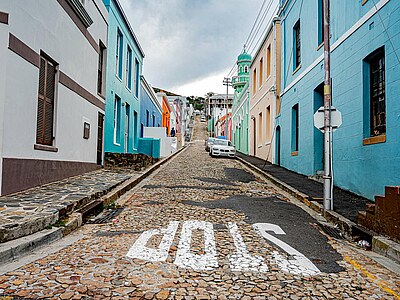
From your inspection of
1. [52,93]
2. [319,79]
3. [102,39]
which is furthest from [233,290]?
[102,39]

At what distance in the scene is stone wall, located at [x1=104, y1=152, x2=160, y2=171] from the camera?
15.7 m

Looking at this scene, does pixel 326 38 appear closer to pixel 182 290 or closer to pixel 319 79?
pixel 319 79

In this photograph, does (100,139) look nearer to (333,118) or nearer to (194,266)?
(333,118)

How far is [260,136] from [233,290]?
21642 millimetres

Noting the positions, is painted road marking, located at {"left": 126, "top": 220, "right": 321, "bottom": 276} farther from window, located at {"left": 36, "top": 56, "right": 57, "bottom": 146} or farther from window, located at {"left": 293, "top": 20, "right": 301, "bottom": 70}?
window, located at {"left": 293, "top": 20, "right": 301, "bottom": 70}

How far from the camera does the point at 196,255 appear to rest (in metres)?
5.27

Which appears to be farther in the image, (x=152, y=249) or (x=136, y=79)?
(x=136, y=79)

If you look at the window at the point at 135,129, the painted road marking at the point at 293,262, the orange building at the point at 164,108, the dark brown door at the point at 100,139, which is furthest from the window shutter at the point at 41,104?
the orange building at the point at 164,108

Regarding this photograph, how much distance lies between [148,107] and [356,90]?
59.3 feet

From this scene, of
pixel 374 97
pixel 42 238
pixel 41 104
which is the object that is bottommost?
pixel 42 238

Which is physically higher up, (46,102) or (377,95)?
(377,95)

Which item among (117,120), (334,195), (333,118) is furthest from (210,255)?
(117,120)

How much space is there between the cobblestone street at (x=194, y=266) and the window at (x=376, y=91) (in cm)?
326

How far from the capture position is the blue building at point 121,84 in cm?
1558
